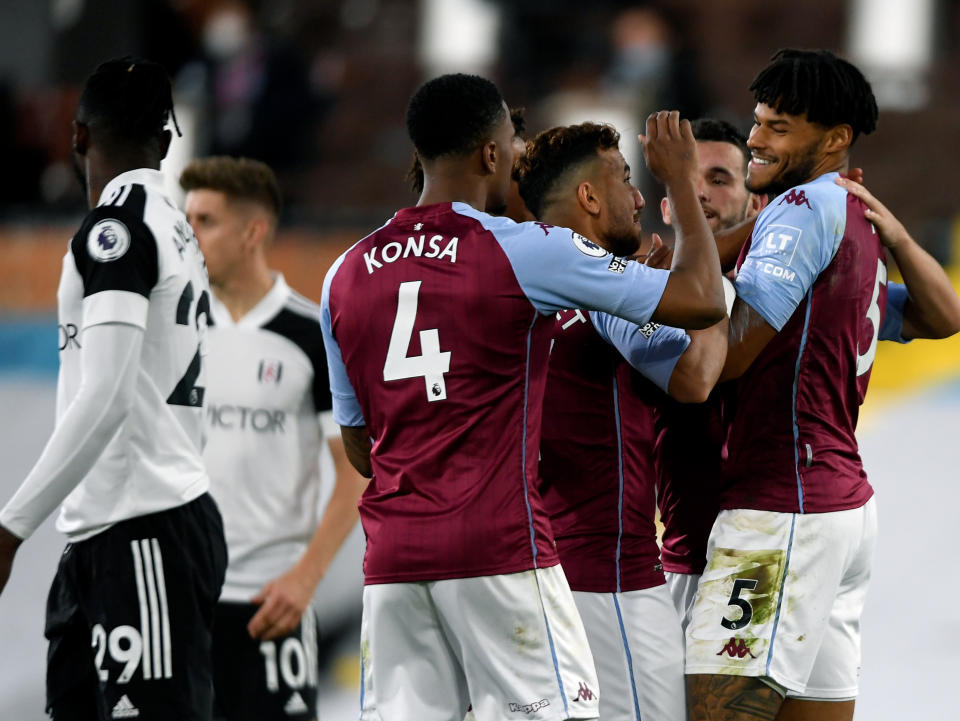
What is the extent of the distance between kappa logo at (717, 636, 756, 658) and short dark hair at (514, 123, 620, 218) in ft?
3.83

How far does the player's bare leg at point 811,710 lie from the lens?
3.49m

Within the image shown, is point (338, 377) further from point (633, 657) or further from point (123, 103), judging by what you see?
point (633, 657)

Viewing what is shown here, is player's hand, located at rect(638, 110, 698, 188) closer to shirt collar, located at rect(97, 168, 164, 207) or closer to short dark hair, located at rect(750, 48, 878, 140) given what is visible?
short dark hair, located at rect(750, 48, 878, 140)

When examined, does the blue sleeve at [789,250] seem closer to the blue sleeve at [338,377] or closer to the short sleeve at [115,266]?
the blue sleeve at [338,377]

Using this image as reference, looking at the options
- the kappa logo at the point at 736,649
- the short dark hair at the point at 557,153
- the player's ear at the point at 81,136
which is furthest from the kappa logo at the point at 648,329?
the player's ear at the point at 81,136

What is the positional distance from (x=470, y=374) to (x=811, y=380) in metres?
0.95

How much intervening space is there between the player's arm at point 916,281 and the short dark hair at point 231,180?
7.54ft

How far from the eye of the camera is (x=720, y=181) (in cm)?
416

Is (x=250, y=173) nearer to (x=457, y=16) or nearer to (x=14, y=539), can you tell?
(x=14, y=539)

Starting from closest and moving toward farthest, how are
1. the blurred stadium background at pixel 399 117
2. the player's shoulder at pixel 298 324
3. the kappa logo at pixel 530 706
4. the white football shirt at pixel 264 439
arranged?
the kappa logo at pixel 530 706 → the white football shirt at pixel 264 439 → the player's shoulder at pixel 298 324 → the blurred stadium background at pixel 399 117

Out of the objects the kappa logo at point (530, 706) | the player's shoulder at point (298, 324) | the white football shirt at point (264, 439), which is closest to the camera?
the kappa logo at point (530, 706)

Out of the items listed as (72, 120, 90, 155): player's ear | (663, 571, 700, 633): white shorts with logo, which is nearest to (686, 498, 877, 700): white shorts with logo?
(663, 571, 700, 633): white shorts with logo

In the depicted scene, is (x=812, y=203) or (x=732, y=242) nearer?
(x=812, y=203)

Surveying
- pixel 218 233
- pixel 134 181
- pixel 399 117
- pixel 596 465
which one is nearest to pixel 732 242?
pixel 596 465
